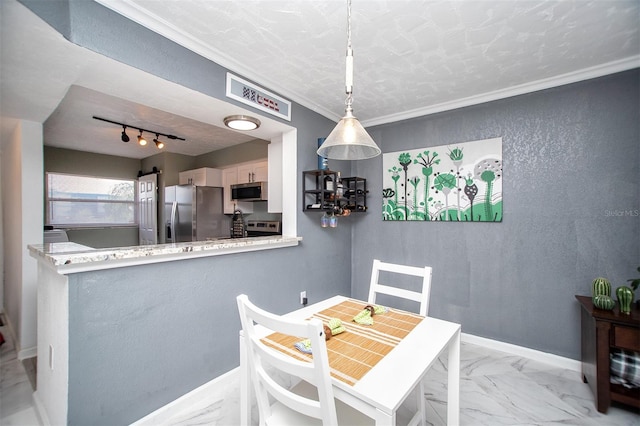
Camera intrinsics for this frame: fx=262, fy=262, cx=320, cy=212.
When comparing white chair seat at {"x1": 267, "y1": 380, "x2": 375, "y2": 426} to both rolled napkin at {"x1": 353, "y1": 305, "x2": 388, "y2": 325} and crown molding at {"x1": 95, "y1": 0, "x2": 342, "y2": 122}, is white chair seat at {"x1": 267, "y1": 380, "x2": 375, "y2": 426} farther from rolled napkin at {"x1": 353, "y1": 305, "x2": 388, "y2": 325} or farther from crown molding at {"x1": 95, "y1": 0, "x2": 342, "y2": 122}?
crown molding at {"x1": 95, "y1": 0, "x2": 342, "y2": 122}

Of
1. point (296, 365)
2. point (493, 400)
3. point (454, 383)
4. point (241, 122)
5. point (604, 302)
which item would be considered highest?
point (241, 122)

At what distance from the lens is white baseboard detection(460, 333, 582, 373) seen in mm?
2204

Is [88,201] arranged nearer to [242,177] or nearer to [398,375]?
[242,177]

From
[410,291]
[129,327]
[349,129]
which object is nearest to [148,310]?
[129,327]

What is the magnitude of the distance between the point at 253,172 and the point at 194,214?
46.6 inches

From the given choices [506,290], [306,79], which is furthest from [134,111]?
[506,290]

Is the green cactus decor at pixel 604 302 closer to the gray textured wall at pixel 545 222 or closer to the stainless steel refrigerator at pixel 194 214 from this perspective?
the gray textured wall at pixel 545 222

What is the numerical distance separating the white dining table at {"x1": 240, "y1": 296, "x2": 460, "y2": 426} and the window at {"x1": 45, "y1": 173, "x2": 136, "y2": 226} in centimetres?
525

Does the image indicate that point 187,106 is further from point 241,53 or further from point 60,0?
point 60,0

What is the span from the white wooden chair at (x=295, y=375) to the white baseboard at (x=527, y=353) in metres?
2.09

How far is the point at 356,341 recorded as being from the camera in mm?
1227

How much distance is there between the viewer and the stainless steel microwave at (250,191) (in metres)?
3.77

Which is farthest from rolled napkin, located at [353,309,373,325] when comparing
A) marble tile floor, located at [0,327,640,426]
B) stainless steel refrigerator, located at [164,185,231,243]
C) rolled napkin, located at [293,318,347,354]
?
stainless steel refrigerator, located at [164,185,231,243]

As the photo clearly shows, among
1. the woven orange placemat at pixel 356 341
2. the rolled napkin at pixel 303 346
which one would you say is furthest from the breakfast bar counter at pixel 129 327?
the rolled napkin at pixel 303 346
